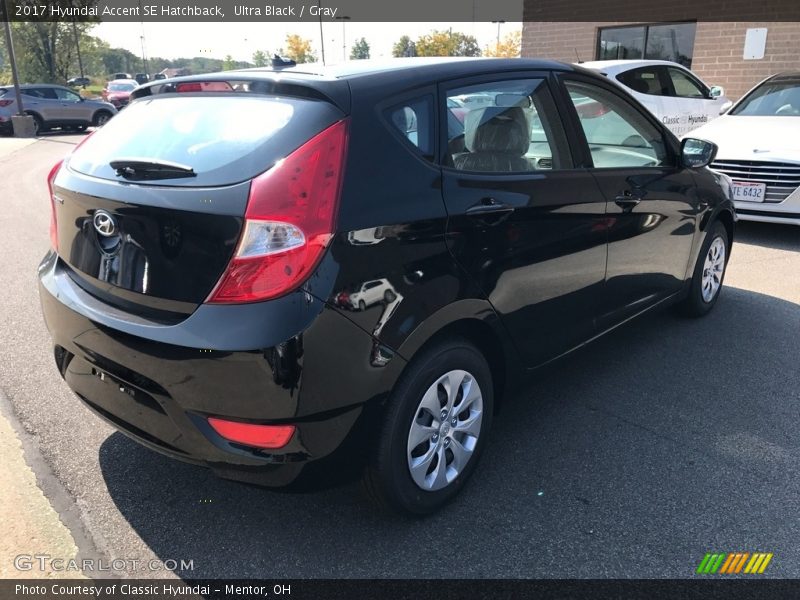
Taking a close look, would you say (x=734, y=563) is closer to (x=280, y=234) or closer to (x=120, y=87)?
(x=280, y=234)

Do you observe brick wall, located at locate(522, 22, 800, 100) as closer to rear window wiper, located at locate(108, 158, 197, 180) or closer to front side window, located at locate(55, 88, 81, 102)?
rear window wiper, located at locate(108, 158, 197, 180)

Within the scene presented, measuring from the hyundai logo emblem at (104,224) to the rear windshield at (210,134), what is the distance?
15cm

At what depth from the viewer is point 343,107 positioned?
91.1 inches

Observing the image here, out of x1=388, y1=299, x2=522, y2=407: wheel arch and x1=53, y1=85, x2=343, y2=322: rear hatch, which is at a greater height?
x1=53, y1=85, x2=343, y2=322: rear hatch

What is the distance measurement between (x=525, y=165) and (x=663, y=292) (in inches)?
65.2

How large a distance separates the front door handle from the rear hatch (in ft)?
5.79

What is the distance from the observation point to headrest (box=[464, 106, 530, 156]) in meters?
2.85

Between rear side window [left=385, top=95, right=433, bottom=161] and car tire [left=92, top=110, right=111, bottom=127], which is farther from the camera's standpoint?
car tire [left=92, top=110, right=111, bottom=127]

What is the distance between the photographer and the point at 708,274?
4.77 m

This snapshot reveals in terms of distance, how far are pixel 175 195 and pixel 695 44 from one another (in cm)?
1575

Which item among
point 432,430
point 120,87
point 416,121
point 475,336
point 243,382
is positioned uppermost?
point 416,121

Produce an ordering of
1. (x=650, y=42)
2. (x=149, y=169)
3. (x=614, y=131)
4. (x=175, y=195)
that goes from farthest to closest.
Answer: (x=650, y=42)
(x=614, y=131)
(x=149, y=169)
(x=175, y=195)

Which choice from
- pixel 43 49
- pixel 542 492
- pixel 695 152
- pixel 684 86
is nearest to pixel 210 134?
pixel 542 492

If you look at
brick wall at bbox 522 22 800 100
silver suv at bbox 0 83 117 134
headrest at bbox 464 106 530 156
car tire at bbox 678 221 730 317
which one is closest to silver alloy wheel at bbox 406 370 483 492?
headrest at bbox 464 106 530 156
